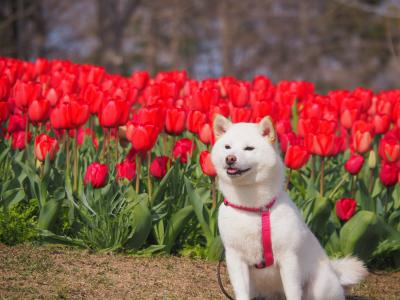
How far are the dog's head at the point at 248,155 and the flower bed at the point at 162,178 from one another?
840mm

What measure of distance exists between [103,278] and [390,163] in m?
2.09

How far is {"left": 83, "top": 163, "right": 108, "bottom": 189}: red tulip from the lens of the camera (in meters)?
4.37

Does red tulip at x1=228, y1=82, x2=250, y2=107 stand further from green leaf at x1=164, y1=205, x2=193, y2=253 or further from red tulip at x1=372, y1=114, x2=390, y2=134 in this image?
green leaf at x1=164, y1=205, x2=193, y2=253

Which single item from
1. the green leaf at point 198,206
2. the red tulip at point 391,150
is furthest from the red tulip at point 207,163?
the red tulip at point 391,150

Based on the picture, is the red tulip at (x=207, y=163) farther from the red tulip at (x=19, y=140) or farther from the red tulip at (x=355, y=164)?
the red tulip at (x=19, y=140)

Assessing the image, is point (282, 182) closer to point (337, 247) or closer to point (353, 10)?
point (337, 247)

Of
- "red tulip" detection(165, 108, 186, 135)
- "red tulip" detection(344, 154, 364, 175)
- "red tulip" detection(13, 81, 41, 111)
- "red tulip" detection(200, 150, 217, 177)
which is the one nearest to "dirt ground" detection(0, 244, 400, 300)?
"red tulip" detection(200, 150, 217, 177)

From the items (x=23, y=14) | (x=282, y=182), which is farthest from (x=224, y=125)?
(x=23, y=14)

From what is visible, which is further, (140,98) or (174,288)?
(140,98)

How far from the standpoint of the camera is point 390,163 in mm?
4824

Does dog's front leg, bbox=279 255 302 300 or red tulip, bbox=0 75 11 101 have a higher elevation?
red tulip, bbox=0 75 11 101

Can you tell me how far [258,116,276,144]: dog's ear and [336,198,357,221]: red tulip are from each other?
1488 mm

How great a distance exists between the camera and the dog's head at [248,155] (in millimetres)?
3367

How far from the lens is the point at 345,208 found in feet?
15.7
